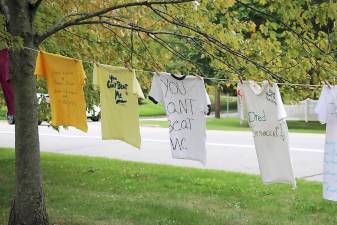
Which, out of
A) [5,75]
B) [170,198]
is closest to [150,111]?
[170,198]

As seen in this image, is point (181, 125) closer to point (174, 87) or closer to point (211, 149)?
point (174, 87)

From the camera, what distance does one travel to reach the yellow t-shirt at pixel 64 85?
5203 millimetres

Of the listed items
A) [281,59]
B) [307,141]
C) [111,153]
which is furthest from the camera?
[307,141]

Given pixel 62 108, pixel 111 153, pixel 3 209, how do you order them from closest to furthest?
pixel 62 108
pixel 3 209
pixel 111 153

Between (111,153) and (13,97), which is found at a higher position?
(13,97)

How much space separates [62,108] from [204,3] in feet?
6.63

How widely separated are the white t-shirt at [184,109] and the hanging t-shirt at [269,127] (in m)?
0.40

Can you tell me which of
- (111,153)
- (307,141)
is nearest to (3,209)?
(111,153)

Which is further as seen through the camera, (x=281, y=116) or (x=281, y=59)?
(x=281, y=59)

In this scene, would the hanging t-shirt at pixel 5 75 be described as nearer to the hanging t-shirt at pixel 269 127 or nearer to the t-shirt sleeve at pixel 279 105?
the hanging t-shirt at pixel 269 127

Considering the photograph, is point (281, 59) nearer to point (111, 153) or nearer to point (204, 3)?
point (204, 3)

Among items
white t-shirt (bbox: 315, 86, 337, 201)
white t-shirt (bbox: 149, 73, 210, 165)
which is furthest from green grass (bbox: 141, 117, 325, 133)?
white t-shirt (bbox: 149, 73, 210, 165)

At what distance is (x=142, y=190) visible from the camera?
8367 millimetres

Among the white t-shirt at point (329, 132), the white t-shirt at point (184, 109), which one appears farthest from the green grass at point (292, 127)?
the white t-shirt at point (184, 109)
